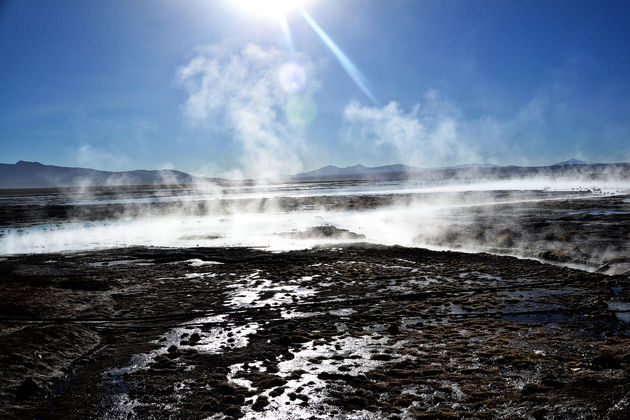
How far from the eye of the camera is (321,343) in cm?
1012

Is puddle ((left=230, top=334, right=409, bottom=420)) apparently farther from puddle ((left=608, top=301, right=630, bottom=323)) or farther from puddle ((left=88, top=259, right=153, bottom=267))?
puddle ((left=88, top=259, right=153, bottom=267))

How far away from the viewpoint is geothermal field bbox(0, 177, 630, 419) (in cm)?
712

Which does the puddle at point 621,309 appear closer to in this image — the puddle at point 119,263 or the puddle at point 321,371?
the puddle at point 321,371

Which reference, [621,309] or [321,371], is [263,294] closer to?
[321,371]

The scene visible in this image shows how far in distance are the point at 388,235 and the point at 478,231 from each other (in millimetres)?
6226

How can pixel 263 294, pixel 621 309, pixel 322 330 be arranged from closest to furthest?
pixel 322 330, pixel 621 309, pixel 263 294

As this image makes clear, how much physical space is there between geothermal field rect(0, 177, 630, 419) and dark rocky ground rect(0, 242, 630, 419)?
5cm

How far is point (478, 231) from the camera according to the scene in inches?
1138

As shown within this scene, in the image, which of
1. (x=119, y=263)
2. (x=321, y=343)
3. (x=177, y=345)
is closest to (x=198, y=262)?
(x=119, y=263)

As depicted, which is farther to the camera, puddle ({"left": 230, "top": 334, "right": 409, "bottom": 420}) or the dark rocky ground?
the dark rocky ground

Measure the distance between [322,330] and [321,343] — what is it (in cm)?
95

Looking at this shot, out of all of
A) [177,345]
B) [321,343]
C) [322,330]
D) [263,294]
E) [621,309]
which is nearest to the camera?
[321,343]

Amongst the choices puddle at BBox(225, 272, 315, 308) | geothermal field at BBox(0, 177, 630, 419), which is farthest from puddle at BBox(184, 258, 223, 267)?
puddle at BBox(225, 272, 315, 308)

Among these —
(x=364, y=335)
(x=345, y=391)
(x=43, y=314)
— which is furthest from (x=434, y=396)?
(x=43, y=314)
